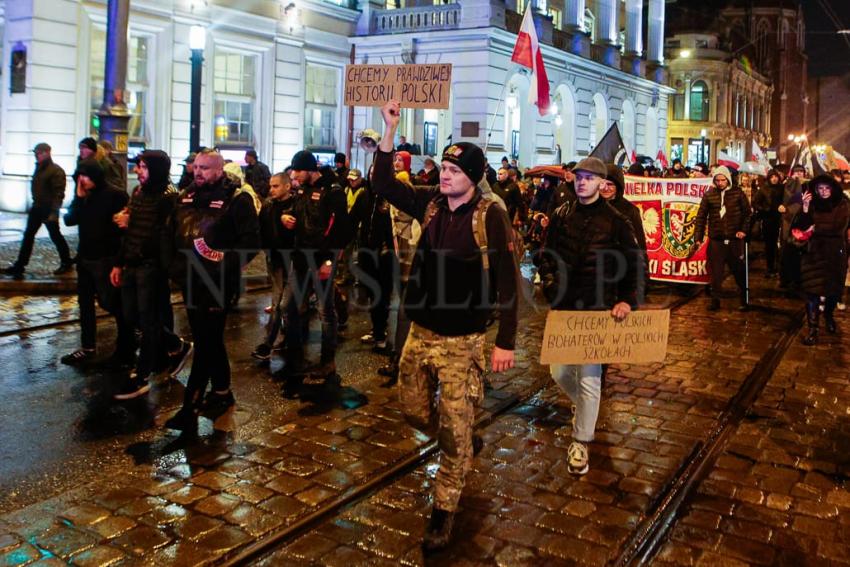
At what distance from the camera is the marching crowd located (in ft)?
14.5

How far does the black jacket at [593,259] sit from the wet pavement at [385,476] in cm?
107

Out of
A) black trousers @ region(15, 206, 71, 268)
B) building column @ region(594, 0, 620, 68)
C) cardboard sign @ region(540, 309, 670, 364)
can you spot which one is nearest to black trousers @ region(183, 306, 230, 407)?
cardboard sign @ region(540, 309, 670, 364)

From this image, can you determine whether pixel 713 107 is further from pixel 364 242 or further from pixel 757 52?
pixel 364 242

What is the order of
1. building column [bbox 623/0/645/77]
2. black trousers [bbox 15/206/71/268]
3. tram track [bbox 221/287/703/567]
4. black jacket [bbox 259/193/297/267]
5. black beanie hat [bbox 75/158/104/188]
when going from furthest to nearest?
1. building column [bbox 623/0/645/77]
2. black trousers [bbox 15/206/71/268]
3. black jacket [bbox 259/193/297/267]
4. black beanie hat [bbox 75/158/104/188]
5. tram track [bbox 221/287/703/567]

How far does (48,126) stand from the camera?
18.6 meters

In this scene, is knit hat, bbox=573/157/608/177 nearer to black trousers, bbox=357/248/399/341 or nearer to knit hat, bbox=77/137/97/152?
black trousers, bbox=357/248/399/341

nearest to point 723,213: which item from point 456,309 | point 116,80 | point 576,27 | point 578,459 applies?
point 578,459

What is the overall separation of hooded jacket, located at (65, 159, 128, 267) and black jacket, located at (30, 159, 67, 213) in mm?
4936

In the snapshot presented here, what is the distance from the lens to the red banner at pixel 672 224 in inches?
512

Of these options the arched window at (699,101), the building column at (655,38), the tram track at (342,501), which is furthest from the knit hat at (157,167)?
the arched window at (699,101)

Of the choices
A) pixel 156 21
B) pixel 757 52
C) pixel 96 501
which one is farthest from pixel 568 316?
pixel 757 52

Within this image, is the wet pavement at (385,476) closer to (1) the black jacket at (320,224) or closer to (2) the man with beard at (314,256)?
(2) the man with beard at (314,256)

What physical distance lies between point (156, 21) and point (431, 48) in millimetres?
8784

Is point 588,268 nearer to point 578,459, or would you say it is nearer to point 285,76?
point 578,459
